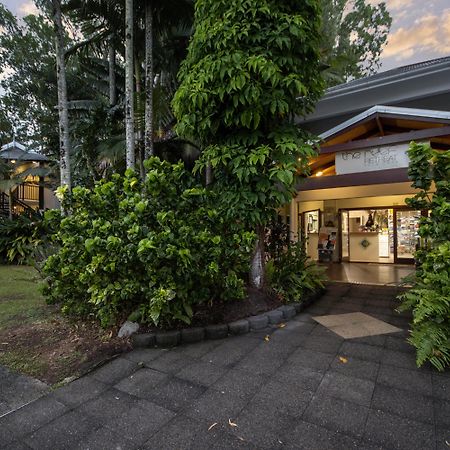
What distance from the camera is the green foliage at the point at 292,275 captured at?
4.87 metres

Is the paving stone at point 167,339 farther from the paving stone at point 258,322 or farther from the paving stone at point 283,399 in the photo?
the paving stone at point 283,399

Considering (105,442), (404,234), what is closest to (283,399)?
(105,442)

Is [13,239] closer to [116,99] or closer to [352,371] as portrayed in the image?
[116,99]

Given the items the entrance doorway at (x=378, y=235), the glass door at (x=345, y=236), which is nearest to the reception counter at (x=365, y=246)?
the entrance doorway at (x=378, y=235)

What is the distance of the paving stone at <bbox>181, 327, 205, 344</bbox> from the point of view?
350 cm

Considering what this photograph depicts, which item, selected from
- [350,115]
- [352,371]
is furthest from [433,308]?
[350,115]

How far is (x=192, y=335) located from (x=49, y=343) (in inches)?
65.4

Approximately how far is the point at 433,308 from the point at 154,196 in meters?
3.07

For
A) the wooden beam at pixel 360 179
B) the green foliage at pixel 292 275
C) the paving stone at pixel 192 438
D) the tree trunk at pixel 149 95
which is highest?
the tree trunk at pixel 149 95

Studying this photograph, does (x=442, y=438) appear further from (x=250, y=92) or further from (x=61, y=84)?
(x=61, y=84)

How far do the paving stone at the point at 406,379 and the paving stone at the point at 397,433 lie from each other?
49 centimetres

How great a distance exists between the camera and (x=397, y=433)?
78.4 inches

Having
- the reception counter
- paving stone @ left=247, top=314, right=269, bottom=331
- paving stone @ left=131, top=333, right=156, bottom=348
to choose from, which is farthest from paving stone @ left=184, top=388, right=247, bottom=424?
the reception counter

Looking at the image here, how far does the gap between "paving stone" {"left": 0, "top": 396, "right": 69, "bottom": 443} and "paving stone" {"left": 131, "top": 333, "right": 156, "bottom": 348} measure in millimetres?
1020
